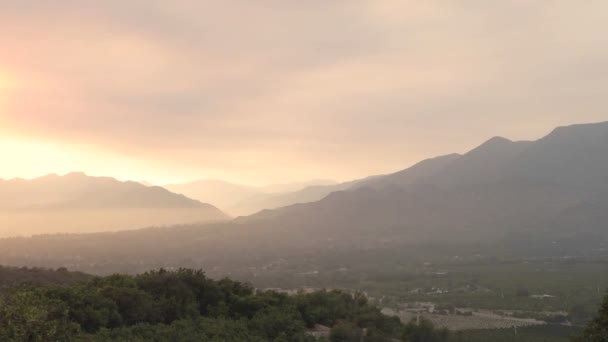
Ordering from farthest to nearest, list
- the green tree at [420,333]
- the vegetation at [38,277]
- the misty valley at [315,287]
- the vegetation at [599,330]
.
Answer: the vegetation at [38,277] → the green tree at [420,333] → the misty valley at [315,287] → the vegetation at [599,330]

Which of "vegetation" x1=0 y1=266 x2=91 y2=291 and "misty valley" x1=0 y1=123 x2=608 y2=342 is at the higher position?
"vegetation" x1=0 y1=266 x2=91 y2=291

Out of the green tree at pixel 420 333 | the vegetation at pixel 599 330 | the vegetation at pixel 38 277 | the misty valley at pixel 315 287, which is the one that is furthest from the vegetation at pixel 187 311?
the vegetation at pixel 599 330

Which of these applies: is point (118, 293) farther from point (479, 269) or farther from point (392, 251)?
point (392, 251)

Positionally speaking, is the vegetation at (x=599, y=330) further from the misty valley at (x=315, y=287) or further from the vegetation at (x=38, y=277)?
the vegetation at (x=38, y=277)

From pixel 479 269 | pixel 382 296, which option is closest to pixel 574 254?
pixel 479 269

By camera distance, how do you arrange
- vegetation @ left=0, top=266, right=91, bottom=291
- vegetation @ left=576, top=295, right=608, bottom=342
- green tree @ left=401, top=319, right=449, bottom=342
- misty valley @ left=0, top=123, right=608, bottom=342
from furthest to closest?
vegetation @ left=0, top=266, right=91, bottom=291, green tree @ left=401, top=319, right=449, bottom=342, misty valley @ left=0, top=123, right=608, bottom=342, vegetation @ left=576, top=295, right=608, bottom=342

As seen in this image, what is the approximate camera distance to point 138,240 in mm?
196625

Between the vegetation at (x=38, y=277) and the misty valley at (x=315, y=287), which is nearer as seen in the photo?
the misty valley at (x=315, y=287)

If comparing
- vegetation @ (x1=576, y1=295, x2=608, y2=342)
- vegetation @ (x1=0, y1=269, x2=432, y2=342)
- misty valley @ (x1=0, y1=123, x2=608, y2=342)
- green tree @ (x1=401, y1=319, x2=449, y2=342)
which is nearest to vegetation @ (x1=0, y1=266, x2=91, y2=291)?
misty valley @ (x1=0, y1=123, x2=608, y2=342)

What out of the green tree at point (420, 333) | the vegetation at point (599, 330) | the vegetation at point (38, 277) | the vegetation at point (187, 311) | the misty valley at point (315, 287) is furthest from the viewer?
the vegetation at point (38, 277)

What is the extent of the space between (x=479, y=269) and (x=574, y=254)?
4496 centimetres

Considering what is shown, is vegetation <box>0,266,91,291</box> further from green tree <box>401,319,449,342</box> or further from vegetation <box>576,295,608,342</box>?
vegetation <box>576,295,608,342</box>

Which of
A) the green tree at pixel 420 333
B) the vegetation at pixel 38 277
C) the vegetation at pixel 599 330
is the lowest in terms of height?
the green tree at pixel 420 333

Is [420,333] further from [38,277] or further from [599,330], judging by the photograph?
[38,277]
